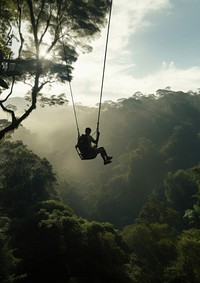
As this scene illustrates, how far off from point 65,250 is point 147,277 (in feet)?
21.3

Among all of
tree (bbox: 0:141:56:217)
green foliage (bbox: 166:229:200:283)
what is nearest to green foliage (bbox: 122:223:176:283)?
green foliage (bbox: 166:229:200:283)

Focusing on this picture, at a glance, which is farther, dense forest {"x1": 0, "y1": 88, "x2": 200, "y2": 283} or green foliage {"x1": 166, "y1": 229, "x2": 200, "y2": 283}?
green foliage {"x1": 166, "y1": 229, "x2": 200, "y2": 283}

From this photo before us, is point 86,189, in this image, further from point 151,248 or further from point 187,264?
point 187,264

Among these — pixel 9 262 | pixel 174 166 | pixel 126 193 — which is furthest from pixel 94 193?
pixel 9 262

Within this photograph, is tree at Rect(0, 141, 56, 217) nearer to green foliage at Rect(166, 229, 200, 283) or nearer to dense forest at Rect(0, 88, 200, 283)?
dense forest at Rect(0, 88, 200, 283)

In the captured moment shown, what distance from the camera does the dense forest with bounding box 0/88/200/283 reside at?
77.4 feet

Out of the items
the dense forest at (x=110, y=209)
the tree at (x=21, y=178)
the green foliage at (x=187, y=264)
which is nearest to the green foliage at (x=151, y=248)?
the dense forest at (x=110, y=209)

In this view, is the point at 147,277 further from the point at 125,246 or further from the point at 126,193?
the point at 126,193

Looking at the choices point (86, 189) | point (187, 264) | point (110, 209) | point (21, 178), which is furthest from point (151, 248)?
point (86, 189)

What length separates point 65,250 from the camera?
24.1m

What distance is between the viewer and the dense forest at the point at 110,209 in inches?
928

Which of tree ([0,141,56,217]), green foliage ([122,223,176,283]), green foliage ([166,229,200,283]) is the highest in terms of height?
tree ([0,141,56,217])

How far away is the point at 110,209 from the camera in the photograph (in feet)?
203

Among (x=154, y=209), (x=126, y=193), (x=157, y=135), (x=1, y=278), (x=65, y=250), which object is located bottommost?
(x=1, y=278)
